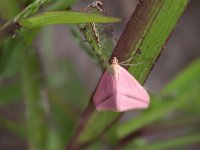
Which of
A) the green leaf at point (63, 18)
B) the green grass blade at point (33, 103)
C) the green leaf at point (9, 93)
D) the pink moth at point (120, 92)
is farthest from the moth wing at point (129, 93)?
the green leaf at point (9, 93)

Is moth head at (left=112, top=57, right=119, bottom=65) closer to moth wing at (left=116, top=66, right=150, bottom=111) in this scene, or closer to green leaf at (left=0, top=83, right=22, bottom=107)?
moth wing at (left=116, top=66, right=150, bottom=111)

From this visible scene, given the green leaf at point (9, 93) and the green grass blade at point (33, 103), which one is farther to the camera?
the green leaf at point (9, 93)

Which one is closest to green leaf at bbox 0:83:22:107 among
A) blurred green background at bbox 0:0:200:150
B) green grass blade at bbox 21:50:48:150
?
blurred green background at bbox 0:0:200:150

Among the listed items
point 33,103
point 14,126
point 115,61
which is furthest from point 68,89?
point 115,61

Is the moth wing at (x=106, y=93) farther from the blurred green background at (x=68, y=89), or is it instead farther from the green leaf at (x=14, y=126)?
the green leaf at (x=14, y=126)

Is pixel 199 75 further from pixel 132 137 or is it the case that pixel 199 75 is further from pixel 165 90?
pixel 132 137

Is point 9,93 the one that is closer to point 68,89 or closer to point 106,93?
point 68,89
